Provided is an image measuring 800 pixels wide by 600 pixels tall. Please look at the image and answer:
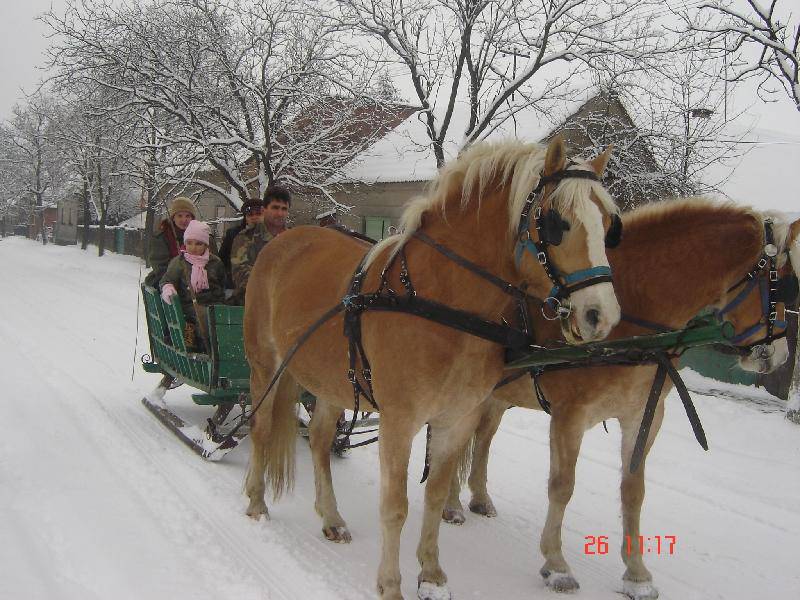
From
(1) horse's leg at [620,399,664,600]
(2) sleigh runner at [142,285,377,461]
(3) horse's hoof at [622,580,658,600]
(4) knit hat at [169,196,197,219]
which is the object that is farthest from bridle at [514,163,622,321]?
(4) knit hat at [169,196,197,219]

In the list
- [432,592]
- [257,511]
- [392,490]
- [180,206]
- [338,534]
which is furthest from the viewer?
[180,206]

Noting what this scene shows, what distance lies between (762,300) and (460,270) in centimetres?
154

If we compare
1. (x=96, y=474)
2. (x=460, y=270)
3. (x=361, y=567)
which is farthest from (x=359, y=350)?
(x=96, y=474)

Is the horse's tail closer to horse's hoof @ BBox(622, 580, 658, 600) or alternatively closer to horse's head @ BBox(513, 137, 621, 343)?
horse's hoof @ BBox(622, 580, 658, 600)

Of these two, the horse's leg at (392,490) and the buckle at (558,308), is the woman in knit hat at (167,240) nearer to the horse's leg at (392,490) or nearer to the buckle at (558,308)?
the horse's leg at (392,490)

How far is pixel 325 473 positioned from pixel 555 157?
2489mm

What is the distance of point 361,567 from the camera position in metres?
3.22

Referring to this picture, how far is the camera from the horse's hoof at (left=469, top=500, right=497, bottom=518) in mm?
4098

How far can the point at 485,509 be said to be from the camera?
410 cm

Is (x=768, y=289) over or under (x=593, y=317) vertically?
over

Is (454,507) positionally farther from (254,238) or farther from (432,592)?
(254,238)

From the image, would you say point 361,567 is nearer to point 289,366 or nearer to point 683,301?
point 289,366

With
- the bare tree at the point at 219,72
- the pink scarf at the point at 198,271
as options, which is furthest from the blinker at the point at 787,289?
the bare tree at the point at 219,72

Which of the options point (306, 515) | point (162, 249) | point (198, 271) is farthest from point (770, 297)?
point (162, 249)
